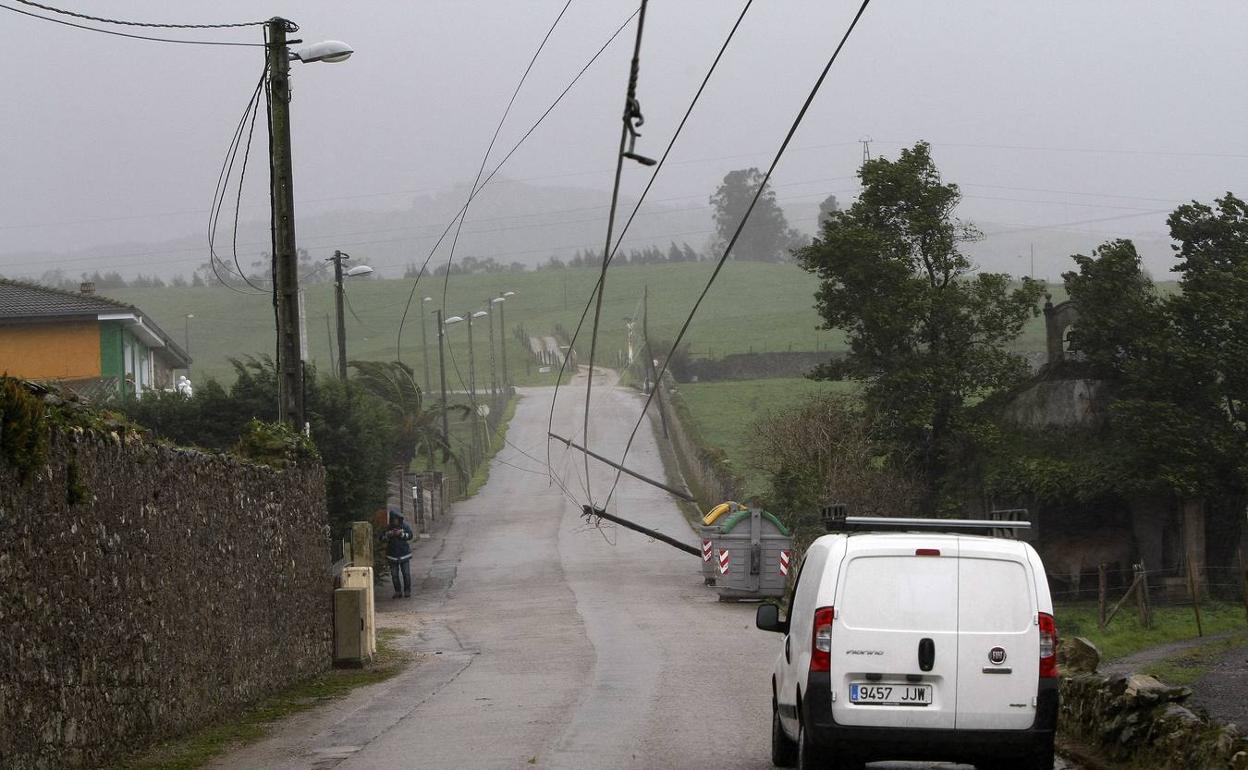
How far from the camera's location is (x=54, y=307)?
1706 inches

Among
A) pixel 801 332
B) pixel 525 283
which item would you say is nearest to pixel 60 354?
pixel 801 332

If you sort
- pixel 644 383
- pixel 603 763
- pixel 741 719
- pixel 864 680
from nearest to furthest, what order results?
pixel 864 680, pixel 603 763, pixel 741 719, pixel 644 383

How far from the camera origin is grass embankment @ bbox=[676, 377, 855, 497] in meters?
65.6

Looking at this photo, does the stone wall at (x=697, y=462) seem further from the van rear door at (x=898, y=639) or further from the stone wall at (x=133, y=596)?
the van rear door at (x=898, y=639)

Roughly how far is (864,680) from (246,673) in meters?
8.39

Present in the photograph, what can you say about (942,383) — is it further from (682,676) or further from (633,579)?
(682,676)

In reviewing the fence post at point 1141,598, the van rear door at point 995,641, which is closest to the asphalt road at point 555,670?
the van rear door at point 995,641

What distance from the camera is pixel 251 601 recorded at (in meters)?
16.0

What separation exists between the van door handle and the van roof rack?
90 centimetres

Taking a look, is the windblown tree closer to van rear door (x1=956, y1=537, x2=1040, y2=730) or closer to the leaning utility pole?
the leaning utility pole

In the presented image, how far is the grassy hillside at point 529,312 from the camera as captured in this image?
377 ft

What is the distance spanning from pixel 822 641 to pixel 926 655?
2.13 feet

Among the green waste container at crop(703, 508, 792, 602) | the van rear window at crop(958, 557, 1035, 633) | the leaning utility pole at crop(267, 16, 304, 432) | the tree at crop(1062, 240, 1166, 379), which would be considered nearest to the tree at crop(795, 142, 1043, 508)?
the tree at crop(1062, 240, 1166, 379)

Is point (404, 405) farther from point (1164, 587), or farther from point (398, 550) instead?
point (1164, 587)
